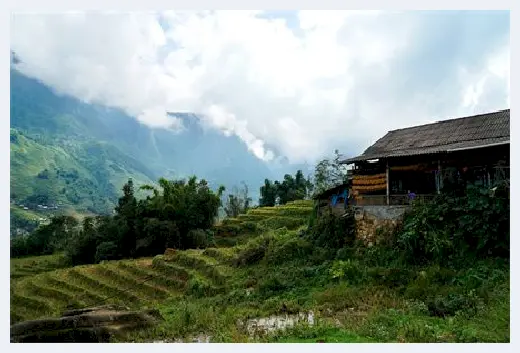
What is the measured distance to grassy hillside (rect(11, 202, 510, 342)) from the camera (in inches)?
373

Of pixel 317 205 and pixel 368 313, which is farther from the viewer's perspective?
pixel 317 205

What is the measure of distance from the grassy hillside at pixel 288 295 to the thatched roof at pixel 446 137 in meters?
3.61

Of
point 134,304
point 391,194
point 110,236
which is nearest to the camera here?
point 391,194

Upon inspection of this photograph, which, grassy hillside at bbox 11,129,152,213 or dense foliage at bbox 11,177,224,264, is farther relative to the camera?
grassy hillside at bbox 11,129,152,213

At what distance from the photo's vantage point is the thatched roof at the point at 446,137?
14156 mm

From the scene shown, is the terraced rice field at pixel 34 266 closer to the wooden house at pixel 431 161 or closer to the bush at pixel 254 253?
the bush at pixel 254 253

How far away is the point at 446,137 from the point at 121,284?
15.4 metres

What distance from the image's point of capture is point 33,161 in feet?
326

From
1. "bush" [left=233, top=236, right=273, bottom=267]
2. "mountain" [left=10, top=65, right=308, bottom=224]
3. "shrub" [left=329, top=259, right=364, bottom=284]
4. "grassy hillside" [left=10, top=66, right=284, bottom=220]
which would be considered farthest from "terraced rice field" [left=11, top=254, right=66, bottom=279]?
"shrub" [left=329, top=259, right=364, bottom=284]

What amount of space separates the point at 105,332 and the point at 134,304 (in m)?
9.43

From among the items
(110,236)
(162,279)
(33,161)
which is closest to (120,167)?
(33,161)

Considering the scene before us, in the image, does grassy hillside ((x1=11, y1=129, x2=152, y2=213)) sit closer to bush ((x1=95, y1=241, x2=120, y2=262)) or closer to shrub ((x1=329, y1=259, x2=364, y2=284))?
bush ((x1=95, y1=241, x2=120, y2=262))

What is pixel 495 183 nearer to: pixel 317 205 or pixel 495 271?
pixel 495 271

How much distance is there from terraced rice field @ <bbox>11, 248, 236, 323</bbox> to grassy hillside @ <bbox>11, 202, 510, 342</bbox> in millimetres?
55
